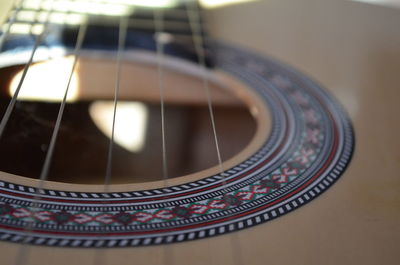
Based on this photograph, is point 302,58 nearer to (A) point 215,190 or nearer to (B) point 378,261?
(A) point 215,190

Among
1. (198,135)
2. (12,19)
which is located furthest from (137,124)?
(12,19)

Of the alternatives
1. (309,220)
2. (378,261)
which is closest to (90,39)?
(309,220)

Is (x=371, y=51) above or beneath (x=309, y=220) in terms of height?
above

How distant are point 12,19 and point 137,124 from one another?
0.39 meters

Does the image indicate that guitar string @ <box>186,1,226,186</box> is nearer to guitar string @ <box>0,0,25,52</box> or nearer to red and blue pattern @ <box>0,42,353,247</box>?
red and blue pattern @ <box>0,42,353,247</box>

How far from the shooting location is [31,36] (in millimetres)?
1334

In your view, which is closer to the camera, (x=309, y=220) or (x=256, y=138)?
(x=309, y=220)

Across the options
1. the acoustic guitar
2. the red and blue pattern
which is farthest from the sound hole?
the red and blue pattern

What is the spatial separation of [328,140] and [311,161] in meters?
0.09

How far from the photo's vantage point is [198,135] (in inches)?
55.0

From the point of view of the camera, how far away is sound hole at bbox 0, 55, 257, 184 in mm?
1268

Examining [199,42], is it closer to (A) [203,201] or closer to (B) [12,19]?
(B) [12,19]

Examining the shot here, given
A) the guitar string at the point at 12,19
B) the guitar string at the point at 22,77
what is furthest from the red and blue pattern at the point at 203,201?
the guitar string at the point at 12,19

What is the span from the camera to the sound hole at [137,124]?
127 centimetres
